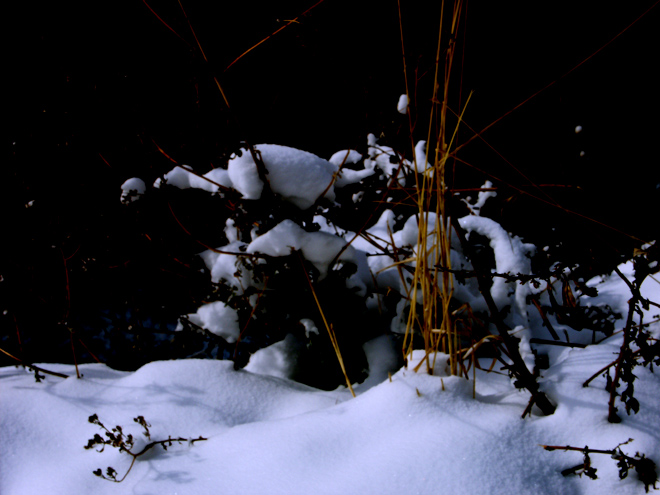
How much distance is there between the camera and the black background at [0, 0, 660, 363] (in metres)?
1.69

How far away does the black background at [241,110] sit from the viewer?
169cm

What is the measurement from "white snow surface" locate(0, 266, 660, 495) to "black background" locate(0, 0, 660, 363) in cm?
51

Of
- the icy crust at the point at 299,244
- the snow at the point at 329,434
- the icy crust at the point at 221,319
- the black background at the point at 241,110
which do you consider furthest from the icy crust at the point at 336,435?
the black background at the point at 241,110

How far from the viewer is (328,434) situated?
2.89 feet

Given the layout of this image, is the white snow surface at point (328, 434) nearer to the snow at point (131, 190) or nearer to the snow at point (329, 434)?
the snow at point (329, 434)

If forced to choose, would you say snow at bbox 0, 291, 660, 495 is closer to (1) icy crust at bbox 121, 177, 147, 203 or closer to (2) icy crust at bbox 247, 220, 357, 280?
(2) icy crust at bbox 247, 220, 357, 280

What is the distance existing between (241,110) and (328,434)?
3.88 feet

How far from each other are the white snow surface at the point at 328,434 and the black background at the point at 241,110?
1.68 feet

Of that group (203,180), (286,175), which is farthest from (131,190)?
(286,175)

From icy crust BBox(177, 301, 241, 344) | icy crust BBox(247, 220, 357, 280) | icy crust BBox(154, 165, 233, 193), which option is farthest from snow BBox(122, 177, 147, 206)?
icy crust BBox(247, 220, 357, 280)

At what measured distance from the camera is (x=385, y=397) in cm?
93

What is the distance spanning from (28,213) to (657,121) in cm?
352

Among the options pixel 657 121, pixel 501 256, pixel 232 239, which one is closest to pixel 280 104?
pixel 232 239

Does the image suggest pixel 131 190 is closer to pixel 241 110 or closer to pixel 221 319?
pixel 241 110
